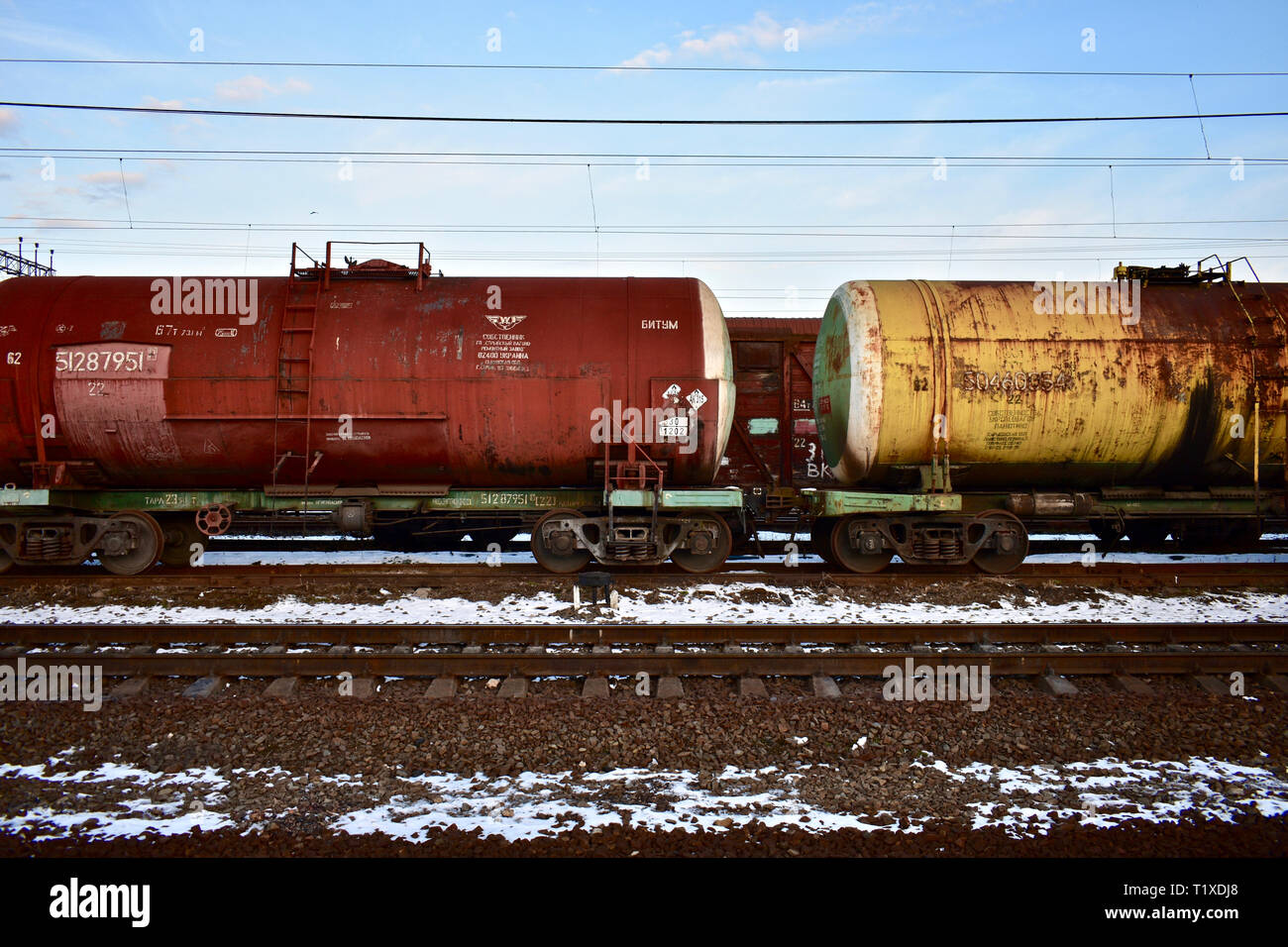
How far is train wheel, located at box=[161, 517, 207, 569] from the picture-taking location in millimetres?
10609

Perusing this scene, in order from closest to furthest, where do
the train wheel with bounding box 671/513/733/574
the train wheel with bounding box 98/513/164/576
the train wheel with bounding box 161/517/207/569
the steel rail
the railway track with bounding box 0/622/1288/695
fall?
the railway track with bounding box 0/622/1288/695
the steel rail
the train wheel with bounding box 98/513/164/576
the train wheel with bounding box 671/513/733/574
the train wheel with bounding box 161/517/207/569

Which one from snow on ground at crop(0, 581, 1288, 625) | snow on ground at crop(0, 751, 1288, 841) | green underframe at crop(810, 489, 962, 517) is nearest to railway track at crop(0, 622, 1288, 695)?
snow on ground at crop(0, 581, 1288, 625)

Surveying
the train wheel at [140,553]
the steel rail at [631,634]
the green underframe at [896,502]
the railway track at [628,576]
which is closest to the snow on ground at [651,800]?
the steel rail at [631,634]

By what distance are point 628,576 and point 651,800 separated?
5.73 meters

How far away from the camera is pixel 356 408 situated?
976cm

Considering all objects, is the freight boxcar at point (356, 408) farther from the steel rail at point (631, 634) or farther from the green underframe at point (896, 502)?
the steel rail at point (631, 634)

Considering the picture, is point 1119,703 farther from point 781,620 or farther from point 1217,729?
point 781,620

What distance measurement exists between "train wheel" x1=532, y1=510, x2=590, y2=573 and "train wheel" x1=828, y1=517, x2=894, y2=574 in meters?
3.68

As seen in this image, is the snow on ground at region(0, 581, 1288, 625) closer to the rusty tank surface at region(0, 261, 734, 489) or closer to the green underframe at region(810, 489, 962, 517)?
the green underframe at region(810, 489, 962, 517)

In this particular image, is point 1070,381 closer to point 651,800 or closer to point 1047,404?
point 1047,404

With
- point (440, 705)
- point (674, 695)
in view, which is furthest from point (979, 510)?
point (440, 705)

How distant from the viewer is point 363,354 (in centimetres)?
979

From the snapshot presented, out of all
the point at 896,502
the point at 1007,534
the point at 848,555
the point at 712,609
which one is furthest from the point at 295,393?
the point at 1007,534

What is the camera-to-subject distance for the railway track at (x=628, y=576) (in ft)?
31.5
